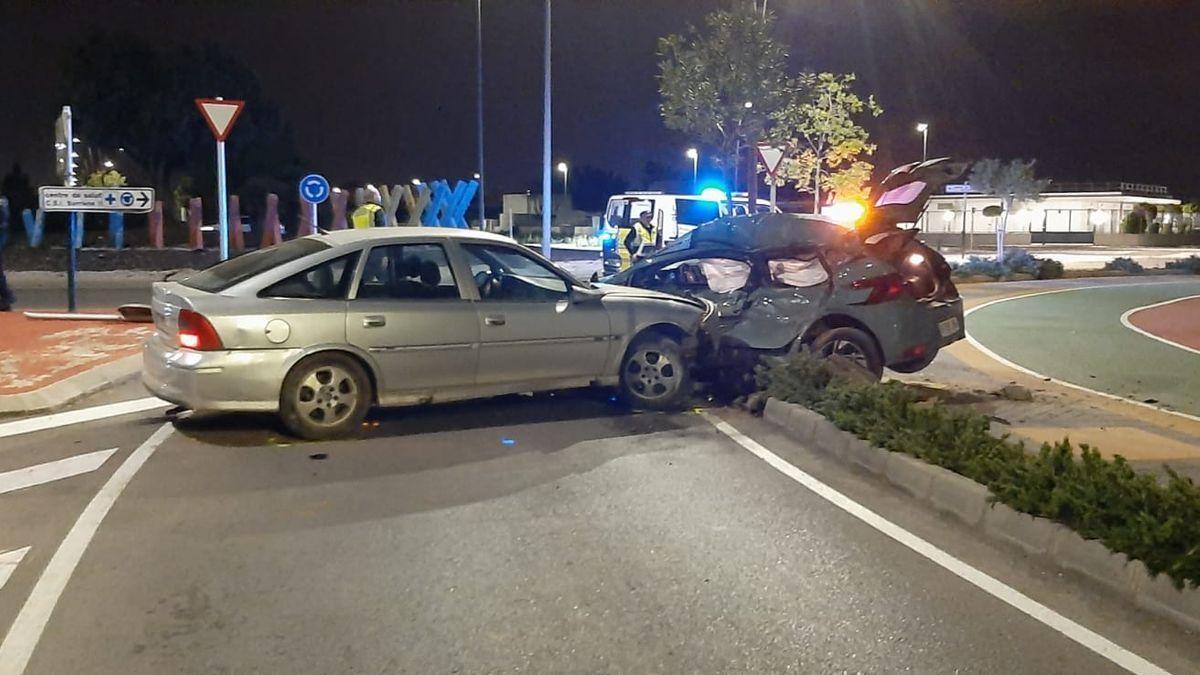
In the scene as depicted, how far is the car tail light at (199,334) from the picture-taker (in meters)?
7.89

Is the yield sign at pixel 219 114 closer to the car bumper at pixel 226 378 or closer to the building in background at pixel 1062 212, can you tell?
the car bumper at pixel 226 378

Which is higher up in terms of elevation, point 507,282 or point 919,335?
point 507,282

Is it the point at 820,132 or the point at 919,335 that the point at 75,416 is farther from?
the point at 820,132

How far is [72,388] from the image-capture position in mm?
10125

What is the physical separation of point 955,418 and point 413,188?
33.2 m

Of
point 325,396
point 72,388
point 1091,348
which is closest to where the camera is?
point 325,396

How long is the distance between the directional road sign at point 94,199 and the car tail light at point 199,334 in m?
8.02

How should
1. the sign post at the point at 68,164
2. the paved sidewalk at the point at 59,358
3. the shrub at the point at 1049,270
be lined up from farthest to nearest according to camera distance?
the shrub at the point at 1049,270
the sign post at the point at 68,164
the paved sidewalk at the point at 59,358

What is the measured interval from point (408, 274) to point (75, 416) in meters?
3.15

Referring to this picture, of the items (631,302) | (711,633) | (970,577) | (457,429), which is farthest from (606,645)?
(631,302)

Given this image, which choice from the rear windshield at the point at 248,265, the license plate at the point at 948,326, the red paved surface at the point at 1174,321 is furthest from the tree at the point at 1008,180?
the rear windshield at the point at 248,265

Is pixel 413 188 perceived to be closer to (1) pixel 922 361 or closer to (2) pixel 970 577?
(1) pixel 922 361

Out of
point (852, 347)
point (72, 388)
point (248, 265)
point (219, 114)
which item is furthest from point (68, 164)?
point (852, 347)

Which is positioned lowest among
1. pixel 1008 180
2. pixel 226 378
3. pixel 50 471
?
pixel 50 471
